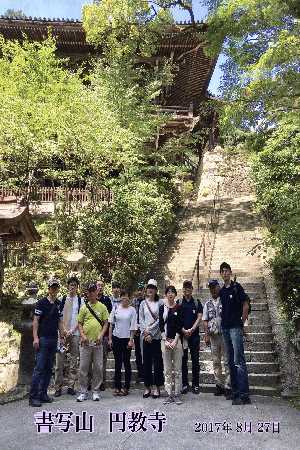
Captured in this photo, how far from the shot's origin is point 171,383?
6215 millimetres

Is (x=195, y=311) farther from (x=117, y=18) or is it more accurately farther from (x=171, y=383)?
(x=117, y=18)

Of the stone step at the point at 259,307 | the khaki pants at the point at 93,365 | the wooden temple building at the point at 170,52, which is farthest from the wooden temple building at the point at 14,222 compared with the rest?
the wooden temple building at the point at 170,52

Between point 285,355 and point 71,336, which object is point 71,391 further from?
point 285,355

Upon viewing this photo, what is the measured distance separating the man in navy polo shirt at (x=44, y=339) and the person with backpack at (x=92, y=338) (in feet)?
1.30

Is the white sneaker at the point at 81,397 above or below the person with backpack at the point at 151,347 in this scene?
below

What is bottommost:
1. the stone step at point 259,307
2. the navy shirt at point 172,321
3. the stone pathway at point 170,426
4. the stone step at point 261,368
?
the stone pathway at point 170,426

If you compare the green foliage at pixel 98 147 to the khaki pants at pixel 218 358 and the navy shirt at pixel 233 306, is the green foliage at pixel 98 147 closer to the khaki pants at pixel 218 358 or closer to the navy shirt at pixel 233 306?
the khaki pants at pixel 218 358

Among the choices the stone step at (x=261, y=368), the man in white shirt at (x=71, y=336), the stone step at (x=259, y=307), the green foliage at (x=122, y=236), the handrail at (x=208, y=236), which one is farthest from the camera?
the handrail at (x=208, y=236)

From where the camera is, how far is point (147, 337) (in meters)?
6.36

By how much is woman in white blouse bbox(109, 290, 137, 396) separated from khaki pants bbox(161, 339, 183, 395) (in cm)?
62

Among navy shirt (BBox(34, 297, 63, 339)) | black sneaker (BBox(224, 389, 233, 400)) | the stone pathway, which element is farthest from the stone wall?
navy shirt (BBox(34, 297, 63, 339))

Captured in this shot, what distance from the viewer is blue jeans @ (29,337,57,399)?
20.4 ft


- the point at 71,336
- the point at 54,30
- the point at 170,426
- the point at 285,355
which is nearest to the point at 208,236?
the point at 285,355

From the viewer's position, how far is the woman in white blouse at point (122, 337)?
660 cm
